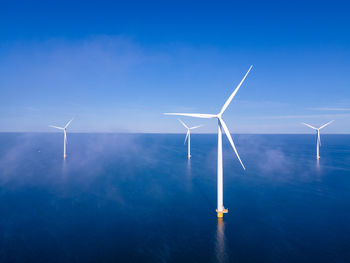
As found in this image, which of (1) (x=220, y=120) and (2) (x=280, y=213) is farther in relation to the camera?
(2) (x=280, y=213)

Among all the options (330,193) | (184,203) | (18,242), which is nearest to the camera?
(18,242)

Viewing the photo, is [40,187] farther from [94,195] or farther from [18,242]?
[18,242]

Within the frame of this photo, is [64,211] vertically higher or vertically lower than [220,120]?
lower

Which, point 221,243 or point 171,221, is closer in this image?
point 221,243

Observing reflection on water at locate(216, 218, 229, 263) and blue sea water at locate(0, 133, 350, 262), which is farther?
blue sea water at locate(0, 133, 350, 262)

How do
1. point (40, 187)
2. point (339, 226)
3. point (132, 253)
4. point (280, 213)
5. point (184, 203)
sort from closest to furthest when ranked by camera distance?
point (132, 253) → point (339, 226) → point (280, 213) → point (184, 203) → point (40, 187)

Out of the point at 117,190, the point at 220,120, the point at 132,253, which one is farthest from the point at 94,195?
the point at 220,120

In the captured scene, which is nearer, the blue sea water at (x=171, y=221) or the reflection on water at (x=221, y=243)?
the reflection on water at (x=221, y=243)

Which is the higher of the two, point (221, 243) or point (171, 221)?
point (221, 243)
